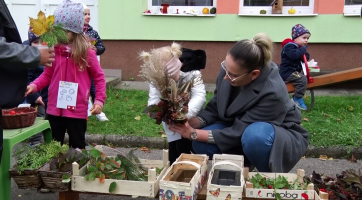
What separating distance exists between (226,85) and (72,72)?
1.36m

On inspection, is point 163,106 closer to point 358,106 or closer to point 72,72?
point 72,72

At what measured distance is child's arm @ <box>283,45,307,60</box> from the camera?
18.7 feet

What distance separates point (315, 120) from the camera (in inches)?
205

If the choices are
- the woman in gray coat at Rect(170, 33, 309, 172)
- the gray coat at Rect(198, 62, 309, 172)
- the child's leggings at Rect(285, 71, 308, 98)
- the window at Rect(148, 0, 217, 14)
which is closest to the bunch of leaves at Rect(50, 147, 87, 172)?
the woman in gray coat at Rect(170, 33, 309, 172)

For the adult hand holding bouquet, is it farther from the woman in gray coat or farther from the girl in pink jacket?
the girl in pink jacket

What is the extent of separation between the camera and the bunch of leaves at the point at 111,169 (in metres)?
2.44

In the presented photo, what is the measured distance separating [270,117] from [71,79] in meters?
1.73

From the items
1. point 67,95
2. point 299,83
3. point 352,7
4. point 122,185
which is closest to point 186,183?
point 122,185

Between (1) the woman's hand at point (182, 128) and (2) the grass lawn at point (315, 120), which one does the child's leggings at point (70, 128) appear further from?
(2) the grass lawn at point (315, 120)

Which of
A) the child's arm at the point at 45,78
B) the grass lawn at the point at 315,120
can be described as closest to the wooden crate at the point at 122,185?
the child's arm at the point at 45,78

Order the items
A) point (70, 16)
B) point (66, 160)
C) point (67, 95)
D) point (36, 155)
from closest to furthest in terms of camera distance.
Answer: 1. point (66, 160)
2. point (36, 155)
3. point (70, 16)
4. point (67, 95)

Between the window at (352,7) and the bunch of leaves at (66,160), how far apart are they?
6027 mm

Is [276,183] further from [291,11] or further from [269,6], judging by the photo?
[269,6]

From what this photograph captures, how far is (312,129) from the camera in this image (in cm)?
477
